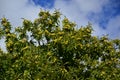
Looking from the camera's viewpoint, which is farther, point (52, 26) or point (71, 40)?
point (52, 26)

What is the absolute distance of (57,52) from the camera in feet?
93.5

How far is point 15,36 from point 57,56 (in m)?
3.67

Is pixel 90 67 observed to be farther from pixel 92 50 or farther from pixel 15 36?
pixel 15 36

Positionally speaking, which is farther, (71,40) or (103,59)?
(103,59)

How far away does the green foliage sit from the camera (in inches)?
1038

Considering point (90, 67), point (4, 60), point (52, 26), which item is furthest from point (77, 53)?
point (4, 60)

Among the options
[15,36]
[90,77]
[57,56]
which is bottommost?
[90,77]

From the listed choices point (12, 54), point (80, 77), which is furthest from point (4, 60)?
point (80, 77)

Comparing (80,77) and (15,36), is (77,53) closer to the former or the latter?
(80,77)

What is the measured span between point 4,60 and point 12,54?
2.47 feet

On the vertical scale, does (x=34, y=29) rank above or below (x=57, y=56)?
above

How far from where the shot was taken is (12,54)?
29.0 metres

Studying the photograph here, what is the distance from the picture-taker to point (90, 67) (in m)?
28.7

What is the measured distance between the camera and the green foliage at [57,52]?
26.4m
